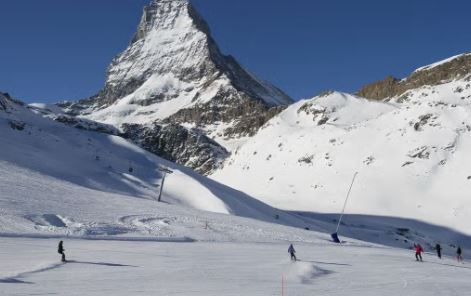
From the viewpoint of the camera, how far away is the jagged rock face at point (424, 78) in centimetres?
13550

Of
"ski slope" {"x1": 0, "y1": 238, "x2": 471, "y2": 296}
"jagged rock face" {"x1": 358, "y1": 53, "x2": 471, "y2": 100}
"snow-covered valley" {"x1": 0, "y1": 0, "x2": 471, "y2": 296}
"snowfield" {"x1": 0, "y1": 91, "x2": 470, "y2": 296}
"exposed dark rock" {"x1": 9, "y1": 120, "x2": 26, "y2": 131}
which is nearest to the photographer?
"ski slope" {"x1": 0, "y1": 238, "x2": 471, "y2": 296}

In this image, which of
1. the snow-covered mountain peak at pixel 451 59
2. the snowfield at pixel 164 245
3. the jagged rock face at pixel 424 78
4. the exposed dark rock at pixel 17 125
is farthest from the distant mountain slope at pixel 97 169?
the snow-covered mountain peak at pixel 451 59

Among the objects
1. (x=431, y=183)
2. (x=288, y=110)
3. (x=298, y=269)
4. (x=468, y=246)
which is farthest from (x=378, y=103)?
(x=298, y=269)

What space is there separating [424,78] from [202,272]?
435ft

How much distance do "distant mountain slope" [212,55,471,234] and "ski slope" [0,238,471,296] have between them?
60.8 metres

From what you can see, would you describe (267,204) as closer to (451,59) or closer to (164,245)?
(164,245)

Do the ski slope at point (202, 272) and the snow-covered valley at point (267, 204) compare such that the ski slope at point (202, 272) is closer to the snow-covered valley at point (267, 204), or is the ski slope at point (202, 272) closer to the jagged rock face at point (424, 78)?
the snow-covered valley at point (267, 204)

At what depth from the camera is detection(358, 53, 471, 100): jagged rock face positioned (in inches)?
5335

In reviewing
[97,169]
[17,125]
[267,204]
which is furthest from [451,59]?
[17,125]

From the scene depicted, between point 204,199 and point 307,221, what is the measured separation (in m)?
14.8

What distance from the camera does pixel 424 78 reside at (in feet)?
472

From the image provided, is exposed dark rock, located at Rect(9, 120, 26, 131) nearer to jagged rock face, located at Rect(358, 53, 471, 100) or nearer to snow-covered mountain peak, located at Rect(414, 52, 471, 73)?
jagged rock face, located at Rect(358, 53, 471, 100)

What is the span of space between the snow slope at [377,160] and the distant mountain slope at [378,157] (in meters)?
0.18

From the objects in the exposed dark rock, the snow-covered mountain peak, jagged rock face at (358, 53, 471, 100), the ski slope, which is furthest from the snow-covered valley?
the snow-covered mountain peak
